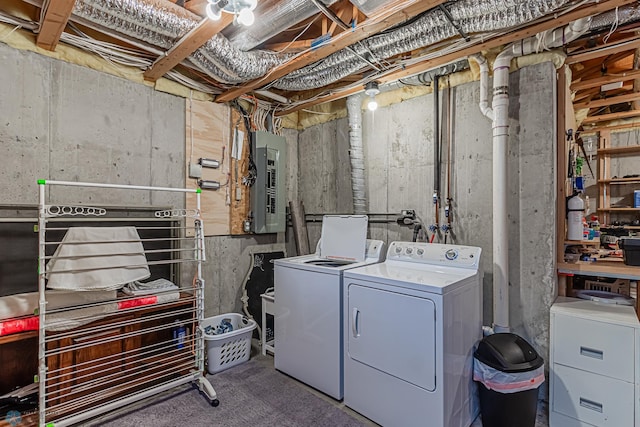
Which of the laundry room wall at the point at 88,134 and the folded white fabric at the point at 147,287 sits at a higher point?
the laundry room wall at the point at 88,134

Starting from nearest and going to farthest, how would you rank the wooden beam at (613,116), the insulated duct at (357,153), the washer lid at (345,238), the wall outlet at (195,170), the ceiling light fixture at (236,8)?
the ceiling light fixture at (236,8) → the washer lid at (345,238) → the wall outlet at (195,170) → the insulated duct at (357,153) → the wooden beam at (613,116)

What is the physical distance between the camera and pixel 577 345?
193 centimetres

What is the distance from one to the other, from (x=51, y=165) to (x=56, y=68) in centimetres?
69

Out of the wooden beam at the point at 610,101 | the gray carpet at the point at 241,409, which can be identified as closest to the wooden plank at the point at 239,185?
the gray carpet at the point at 241,409

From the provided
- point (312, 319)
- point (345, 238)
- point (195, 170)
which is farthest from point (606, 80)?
point (195, 170)

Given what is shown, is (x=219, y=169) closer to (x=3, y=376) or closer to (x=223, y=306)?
(x=223, y=306)

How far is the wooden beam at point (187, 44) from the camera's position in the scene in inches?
74.1

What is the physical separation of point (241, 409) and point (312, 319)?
0.76m

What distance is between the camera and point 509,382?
182 centimetres

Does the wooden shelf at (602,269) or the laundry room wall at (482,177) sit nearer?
the wooden shelf at (602,269)

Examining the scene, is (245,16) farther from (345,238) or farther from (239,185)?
(239,185)

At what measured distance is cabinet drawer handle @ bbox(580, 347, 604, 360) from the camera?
1.86 metres

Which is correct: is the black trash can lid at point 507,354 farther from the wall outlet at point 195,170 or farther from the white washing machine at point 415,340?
the wall outlet at point 195,170

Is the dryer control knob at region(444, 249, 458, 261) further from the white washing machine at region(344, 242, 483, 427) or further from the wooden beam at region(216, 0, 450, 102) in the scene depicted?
the wooden beam at region(216, 0, 450, 102)
